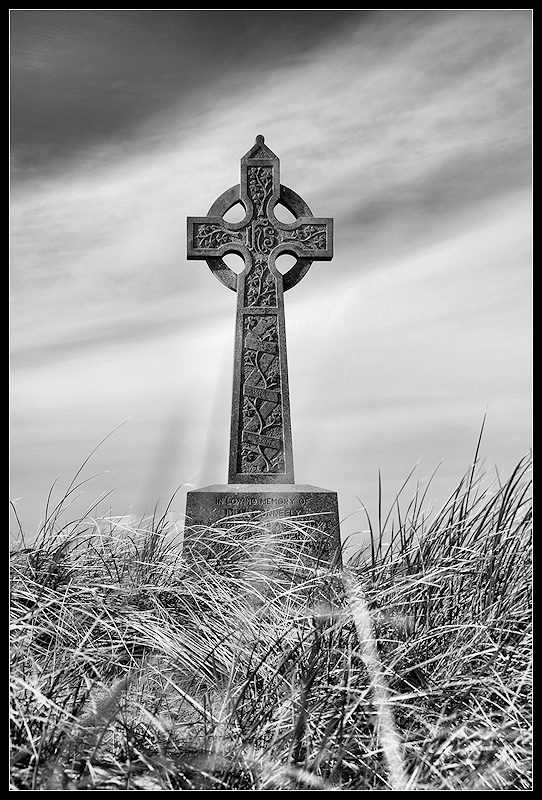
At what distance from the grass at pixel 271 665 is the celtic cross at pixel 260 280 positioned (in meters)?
1.47

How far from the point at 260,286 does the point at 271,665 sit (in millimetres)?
3646

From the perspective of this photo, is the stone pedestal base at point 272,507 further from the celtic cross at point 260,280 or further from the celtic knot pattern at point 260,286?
the celtic knot pattern at point 260,286

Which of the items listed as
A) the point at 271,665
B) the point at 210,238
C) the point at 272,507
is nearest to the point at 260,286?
the point at 210,238

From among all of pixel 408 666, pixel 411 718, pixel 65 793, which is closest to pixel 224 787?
pixel 65 793

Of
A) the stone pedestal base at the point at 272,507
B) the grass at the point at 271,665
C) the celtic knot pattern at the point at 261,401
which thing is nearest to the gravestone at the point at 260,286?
the celtic knot pattern at the point at 261,401

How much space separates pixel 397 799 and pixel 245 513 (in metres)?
3.02

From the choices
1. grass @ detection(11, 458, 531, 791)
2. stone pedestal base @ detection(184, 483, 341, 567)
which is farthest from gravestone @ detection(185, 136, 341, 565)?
grass @ detection(11, 458, 531, 791)

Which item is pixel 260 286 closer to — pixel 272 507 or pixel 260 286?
pixel 260 286

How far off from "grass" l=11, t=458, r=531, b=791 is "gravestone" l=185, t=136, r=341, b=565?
4.65 feet

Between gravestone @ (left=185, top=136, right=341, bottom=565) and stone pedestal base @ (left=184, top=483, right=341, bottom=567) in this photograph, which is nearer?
stone pedestal base @ (left=184, top=483, right=341, bottom=567)

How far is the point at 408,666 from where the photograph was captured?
10.3ft

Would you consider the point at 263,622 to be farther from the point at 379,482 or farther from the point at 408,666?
the point at 379,482

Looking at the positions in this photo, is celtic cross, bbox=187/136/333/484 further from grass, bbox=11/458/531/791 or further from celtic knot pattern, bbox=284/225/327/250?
grass, bbox=11/458/531/791

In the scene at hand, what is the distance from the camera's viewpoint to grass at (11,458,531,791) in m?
2.47
